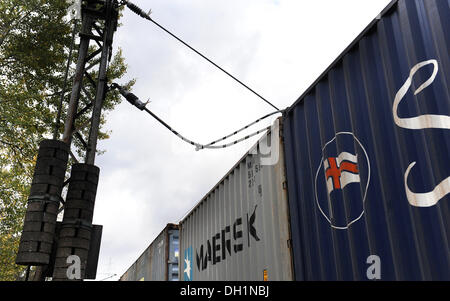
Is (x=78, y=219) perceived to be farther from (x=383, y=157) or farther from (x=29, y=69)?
(x=29, y=69)

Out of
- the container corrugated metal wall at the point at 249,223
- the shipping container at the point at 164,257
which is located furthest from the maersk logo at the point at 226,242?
the shipping container at the point at 164,257

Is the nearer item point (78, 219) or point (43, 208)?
point (43, 208)

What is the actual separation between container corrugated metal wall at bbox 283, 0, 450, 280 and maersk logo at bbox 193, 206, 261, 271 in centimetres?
138

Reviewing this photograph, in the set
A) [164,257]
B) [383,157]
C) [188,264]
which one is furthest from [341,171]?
[164,257]

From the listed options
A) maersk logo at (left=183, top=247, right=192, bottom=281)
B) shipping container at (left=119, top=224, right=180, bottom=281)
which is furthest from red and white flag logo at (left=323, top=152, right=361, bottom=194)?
shipping container at (left=119, top=224, right=180, bottom=281)

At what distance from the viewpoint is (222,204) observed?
7027mm

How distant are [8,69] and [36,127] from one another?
7.76 feet

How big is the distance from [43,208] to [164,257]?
A: 6751 millimetres

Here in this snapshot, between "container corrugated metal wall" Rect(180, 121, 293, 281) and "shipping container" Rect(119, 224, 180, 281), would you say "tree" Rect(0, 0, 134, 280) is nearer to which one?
"shipping container" Rect(119, 224, 180, 281)

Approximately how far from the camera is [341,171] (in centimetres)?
→ 374

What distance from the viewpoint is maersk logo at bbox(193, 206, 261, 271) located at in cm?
581
